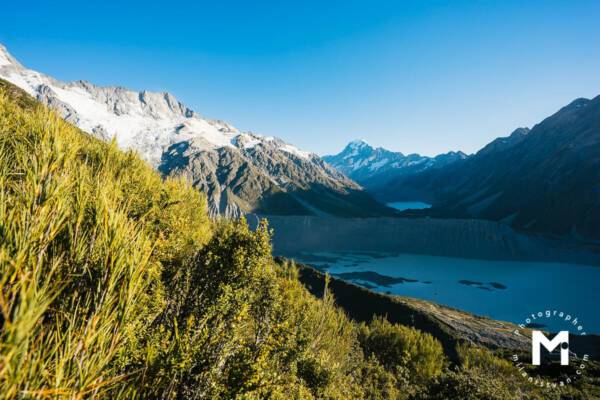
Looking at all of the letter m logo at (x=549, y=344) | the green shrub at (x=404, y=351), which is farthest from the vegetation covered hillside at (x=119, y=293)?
the green shrub at (x=404, y=351)

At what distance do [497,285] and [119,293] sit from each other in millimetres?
196606

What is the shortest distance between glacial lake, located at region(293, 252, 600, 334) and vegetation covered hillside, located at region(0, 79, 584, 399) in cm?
13578

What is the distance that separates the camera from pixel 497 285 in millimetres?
163250

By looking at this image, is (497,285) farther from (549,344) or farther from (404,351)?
(404,351)

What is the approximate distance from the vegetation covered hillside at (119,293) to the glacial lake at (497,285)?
135780 millimetres

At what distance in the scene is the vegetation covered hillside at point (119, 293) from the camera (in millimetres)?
3672

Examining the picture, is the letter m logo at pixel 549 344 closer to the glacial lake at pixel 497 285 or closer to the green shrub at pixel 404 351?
the green shrub at pixel 404 351

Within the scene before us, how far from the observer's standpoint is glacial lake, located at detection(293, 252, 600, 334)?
136 metres

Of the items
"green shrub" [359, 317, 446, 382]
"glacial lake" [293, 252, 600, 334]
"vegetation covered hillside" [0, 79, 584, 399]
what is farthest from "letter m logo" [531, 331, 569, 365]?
"glacial lake" [293, 252, 600, 334]

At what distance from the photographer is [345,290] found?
290 feet

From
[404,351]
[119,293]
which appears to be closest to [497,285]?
[404,351]

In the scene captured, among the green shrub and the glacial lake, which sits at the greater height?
the green shrub

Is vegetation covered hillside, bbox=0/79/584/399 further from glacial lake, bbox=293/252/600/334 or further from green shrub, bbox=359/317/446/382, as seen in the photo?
glacial lake, bbox=293/252/600/334

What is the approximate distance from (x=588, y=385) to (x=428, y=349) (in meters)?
18.4
